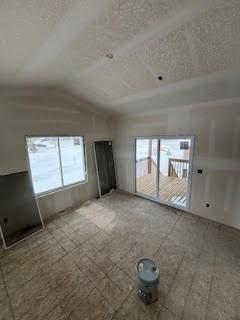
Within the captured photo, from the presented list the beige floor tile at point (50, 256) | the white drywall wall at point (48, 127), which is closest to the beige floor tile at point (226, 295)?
the beige floor tile at point (50, 256)

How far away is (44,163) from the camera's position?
3.70 meters

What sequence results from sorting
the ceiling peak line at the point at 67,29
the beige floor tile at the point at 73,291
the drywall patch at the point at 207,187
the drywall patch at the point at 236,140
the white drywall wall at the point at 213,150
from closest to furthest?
the ceiling peak line at the point at 67,29 → the beige floor tile at the point at 73,291 → the drywall patch at the point at 236,140 → the white drywall wall at the point at 213,150 → the drywall patch at the point at 207,187

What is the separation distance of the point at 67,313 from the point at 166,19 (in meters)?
3.48

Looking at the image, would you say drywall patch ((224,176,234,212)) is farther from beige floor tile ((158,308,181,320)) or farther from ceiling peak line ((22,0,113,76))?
ceiling peak line ((22,0,113,76))

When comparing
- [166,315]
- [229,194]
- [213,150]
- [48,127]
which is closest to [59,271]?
[166,315]

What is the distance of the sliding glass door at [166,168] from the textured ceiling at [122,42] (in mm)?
1349

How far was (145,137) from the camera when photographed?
173 inches

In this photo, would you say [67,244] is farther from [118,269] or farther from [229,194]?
[229,194]

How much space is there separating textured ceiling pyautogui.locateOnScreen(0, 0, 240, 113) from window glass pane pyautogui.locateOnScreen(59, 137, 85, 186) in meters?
1.62

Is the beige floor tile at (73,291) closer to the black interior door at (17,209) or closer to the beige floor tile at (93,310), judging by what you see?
the beige floor tile at (93,310)

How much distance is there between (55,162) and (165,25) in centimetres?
352

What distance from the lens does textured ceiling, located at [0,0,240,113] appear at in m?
1.33

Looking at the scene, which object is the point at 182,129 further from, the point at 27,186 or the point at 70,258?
the point at 27,186

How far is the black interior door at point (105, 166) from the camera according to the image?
4914 mm
